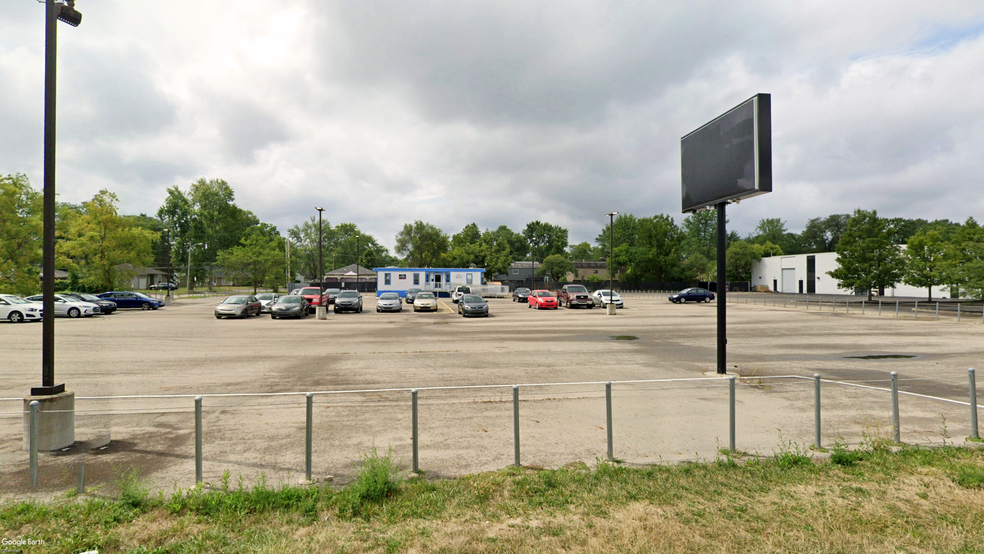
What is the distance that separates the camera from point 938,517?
167 inches

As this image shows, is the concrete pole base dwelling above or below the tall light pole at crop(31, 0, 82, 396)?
below

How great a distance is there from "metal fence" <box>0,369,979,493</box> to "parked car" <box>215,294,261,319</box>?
22.6m

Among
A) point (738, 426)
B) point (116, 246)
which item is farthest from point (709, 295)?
point (116, 246)

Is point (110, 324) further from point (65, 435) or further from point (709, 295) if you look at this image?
point (709, 295)

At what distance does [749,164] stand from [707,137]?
193cm

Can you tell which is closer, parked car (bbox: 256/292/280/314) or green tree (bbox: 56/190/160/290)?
parked car (bbox: 256/292/280/314)

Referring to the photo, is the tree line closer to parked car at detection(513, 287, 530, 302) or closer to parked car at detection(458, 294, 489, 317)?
parked car at detection(513, 287, 530, 302)

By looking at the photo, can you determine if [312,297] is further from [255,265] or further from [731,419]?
[731,419]

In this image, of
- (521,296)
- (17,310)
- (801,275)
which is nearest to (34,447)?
(17,310)

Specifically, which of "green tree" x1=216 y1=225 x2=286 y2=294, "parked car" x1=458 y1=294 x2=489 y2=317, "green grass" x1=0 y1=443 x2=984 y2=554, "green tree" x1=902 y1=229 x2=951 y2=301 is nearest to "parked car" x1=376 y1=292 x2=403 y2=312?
"parked car" x1=458 y1=294 x2=489 y2=317

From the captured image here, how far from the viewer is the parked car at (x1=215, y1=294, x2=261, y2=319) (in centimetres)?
2900

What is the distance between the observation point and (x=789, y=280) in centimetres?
7912

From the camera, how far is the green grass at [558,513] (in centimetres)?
385

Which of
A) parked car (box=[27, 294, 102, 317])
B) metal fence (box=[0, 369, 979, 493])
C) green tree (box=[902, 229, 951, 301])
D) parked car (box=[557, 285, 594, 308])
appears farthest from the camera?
green tree (box=[902, 229, 951, 301])
